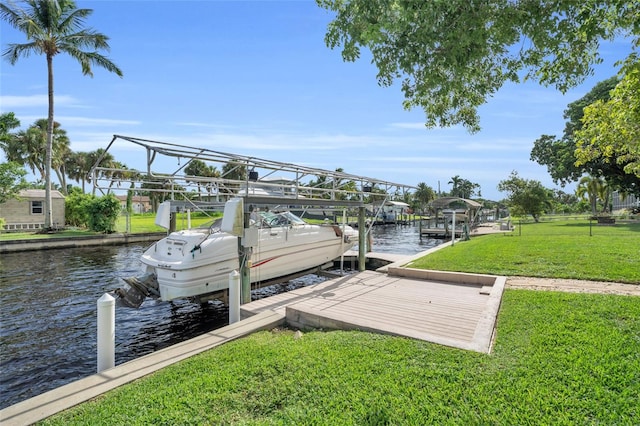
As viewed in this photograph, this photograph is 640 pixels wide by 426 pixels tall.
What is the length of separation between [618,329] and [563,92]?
Answer: 2.96 meters

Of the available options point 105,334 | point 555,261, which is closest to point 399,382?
point 105,334

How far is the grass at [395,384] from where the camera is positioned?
2.74 meters

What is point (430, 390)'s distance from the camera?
303 cm

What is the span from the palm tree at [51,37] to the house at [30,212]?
13.7ft

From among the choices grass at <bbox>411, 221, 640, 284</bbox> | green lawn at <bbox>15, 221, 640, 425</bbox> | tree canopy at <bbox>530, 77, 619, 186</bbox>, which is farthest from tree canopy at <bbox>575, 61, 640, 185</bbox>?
tree canopy at <bbox>530, 77, 619, 186</bbox>

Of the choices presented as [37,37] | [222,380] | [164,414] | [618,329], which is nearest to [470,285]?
[618,329]

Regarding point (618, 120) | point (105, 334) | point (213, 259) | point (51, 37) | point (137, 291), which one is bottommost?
point (137, 291)

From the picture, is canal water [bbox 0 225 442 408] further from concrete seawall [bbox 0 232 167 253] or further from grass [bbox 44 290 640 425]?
concrete seawall [bbox 0 232 167 253]

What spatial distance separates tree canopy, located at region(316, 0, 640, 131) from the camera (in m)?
3.03

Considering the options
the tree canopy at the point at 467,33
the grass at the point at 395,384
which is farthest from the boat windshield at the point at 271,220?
the tree canopy at the point at 467,33

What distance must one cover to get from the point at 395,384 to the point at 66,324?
714cm

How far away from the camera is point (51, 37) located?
2178 cm

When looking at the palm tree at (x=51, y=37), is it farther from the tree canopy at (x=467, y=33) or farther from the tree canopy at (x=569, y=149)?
the tree canopy at (x=569, y=149)

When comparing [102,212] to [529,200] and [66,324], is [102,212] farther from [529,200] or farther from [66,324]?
[529,200]
